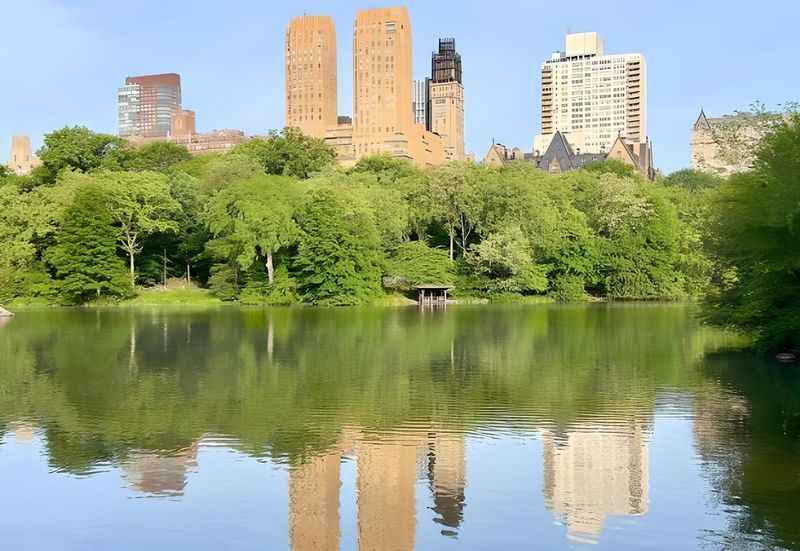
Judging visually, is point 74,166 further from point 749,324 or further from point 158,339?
point 749,324

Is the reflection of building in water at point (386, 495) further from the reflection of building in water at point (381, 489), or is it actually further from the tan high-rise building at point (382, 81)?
the tan high-rise building at point (382, 81)

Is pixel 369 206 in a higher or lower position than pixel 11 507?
higher

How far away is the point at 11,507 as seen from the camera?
10.8 m

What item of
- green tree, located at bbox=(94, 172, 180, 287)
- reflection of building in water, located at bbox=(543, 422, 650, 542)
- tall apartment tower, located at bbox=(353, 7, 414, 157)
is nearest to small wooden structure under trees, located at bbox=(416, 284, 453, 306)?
green tree, located at bbox=(94, 172, 180, 287)

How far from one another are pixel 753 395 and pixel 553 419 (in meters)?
5.36

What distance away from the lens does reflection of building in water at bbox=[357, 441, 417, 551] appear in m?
9.60

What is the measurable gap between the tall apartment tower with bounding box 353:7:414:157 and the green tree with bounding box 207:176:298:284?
93.0 meters

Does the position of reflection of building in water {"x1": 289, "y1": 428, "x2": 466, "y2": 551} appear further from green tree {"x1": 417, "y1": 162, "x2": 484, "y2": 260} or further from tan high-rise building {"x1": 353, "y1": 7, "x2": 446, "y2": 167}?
tan high-rise building {"x1": 353, "y1": 7, "x2": 446, "y2": 167}

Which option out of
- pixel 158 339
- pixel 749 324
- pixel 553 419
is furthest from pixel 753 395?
pixel 158 339

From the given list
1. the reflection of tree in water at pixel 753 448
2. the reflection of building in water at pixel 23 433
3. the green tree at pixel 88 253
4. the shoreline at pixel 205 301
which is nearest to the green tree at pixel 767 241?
the reflection of tree in water at pixel 753 448

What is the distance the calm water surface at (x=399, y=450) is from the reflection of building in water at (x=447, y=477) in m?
0.04

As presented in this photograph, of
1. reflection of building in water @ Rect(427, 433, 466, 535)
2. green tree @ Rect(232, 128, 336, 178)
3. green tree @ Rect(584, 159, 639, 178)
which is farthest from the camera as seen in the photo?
green tree @ Rect(584, 159, 639, 178)

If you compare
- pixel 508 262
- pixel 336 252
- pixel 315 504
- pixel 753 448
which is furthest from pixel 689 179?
pixel 315 504

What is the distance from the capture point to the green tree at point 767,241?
22719 mm
